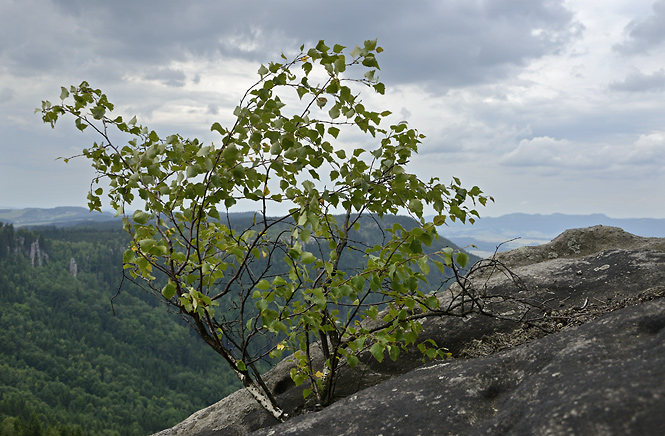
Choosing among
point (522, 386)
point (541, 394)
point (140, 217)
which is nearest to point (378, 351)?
point (522, 386)

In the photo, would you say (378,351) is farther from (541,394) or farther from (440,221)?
(541,394)

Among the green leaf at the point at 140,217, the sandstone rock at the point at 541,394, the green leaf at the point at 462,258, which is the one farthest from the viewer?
the green leaf at the point at 140,217

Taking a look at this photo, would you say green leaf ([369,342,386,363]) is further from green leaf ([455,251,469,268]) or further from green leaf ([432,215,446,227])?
green leaf ([432,215,446,227])

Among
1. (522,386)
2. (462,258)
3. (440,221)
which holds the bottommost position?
(522,386)

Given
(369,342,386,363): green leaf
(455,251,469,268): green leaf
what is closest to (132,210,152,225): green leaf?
(369,342,386,363): green leaf

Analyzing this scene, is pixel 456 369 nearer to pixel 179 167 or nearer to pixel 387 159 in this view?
pixel 387 159

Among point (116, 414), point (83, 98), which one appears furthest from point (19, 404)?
point (83, 98)

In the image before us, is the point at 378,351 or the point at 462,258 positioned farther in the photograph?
the point at 378,351

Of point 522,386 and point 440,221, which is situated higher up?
point 440,221

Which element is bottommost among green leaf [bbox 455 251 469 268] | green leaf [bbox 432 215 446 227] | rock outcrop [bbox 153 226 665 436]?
rock outcrop [bbox 153 226 665 436]

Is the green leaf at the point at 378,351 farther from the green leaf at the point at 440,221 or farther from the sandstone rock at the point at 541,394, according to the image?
the green leaf at the point at 440,221

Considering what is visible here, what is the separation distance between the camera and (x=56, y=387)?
168125mm

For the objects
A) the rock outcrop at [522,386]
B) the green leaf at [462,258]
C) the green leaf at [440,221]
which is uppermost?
the green leaf at [440,221]

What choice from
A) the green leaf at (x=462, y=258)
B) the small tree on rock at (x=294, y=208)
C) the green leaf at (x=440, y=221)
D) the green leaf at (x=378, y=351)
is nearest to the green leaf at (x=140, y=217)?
the small tree on rock at (x=294, y=208)
